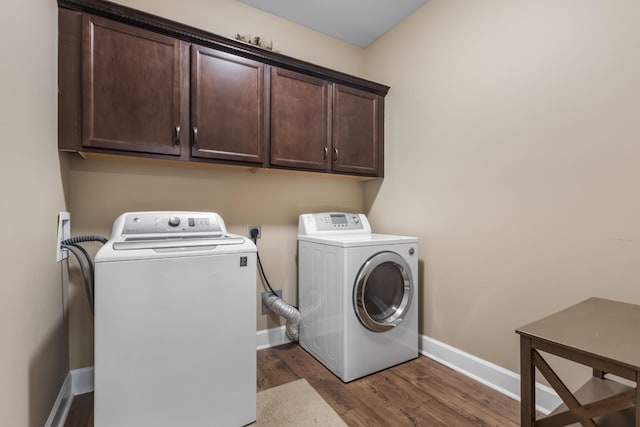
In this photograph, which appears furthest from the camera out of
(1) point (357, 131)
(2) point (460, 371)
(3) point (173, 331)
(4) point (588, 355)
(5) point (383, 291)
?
(1) point (357, 131)

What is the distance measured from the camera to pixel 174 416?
4.19ft

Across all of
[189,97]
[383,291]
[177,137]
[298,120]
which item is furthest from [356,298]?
[189,97]

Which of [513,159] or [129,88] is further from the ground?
[129,88]

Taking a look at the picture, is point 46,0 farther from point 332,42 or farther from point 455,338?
point 455,338

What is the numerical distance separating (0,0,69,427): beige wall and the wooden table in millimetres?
1622

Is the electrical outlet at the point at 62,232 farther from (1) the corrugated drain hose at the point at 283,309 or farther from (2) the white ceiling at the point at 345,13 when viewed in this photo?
(2) the white ceiling at the point at 345,13

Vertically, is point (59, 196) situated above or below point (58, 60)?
below

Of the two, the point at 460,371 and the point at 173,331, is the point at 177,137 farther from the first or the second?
the point at 460,371

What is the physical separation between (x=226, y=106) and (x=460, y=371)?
7.23ft

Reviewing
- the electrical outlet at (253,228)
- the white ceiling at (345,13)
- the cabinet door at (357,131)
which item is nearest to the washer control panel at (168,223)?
the electrical outlet at (253,228)

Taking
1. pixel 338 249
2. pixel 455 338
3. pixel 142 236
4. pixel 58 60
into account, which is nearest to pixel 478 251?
pixel 455 338

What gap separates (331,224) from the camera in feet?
7.48

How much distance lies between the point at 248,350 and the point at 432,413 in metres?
0.99

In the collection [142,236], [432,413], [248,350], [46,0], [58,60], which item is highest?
[46,0]
